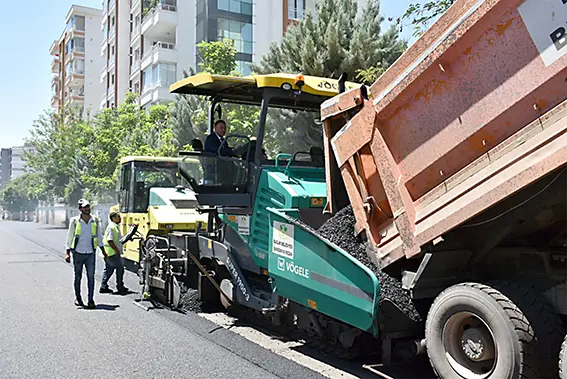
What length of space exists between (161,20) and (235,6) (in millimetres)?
4802

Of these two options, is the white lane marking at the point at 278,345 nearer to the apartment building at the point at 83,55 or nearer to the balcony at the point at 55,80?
the apartment building at the point at 83,55

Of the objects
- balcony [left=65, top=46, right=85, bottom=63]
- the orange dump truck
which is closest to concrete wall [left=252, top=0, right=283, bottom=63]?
the orange dump truck

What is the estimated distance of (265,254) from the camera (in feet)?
20.4

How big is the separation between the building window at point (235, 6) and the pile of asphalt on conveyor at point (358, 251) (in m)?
31.8

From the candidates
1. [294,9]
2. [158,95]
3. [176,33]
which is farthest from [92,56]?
[294,9]

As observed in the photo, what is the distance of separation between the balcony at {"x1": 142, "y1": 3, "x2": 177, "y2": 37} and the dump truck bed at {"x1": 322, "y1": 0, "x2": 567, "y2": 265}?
3332 cm

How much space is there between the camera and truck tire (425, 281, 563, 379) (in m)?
3.69

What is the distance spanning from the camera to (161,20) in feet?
118

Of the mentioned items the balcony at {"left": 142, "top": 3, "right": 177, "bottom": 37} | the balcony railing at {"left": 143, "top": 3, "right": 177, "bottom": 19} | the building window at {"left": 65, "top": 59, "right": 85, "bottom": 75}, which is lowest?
the balcony at {"left": 142, "top": 3, "right": 177, "bottom": 37}

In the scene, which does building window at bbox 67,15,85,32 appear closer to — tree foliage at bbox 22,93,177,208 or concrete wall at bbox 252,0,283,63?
tree foliage at bbox 22,93,177,208

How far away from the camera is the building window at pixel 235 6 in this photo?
34.9 metres

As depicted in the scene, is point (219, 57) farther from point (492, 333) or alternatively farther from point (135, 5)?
point (135, 5)

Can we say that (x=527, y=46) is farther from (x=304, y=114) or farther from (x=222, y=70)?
(x=222, y=70)

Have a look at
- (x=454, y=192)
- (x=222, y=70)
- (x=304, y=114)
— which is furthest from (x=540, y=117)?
(x=222, y=70)
